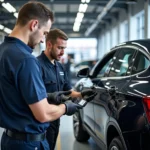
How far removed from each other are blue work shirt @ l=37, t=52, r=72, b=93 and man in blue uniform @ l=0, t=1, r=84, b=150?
3.93 ft

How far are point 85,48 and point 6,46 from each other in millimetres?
26664

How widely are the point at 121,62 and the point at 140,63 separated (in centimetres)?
50

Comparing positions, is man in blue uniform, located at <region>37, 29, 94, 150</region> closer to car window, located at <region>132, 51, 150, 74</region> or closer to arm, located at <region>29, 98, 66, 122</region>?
car window, located at <region>132, 51, 150, 74</region>

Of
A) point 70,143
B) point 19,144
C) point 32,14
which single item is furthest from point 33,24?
point 70,143

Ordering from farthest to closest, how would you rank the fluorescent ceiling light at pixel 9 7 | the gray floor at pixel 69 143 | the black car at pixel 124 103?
1. the fluorescent ceiling light at pixel 9 7
2. the gray floor at pixel 69 143
3. the black car at pixel 124 103

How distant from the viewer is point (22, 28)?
168 cm

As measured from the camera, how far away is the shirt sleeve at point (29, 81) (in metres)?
1.57

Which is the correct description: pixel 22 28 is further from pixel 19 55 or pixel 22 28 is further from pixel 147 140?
pixel 147 140

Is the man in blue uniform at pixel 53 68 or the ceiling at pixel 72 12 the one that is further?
the ceiling at pixel 72 12

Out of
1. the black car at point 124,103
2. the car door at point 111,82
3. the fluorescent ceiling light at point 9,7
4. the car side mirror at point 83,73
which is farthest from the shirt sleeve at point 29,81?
the fluorescent ceiling light at point 9,7

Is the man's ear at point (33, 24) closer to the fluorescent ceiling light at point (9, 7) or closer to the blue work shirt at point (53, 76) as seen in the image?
the blue work shirt at point (53, 76)

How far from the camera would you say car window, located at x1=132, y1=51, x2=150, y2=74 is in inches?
103

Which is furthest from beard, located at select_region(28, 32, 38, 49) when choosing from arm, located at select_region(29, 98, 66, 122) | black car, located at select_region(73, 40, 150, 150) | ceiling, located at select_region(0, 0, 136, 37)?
ceiling, located at select_region(0, 0, 136, 37)

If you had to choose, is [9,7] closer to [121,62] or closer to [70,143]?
[70,143]
